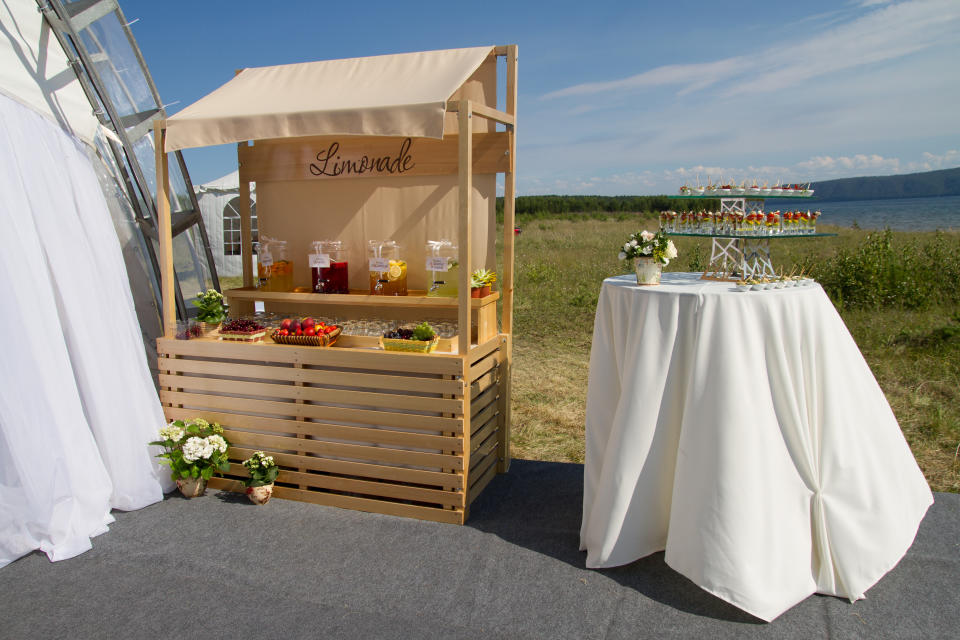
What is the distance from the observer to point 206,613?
8.34 ft

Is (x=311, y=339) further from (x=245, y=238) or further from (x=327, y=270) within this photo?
(x=245, y=238)

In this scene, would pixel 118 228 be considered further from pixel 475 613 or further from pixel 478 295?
pixel 475 613

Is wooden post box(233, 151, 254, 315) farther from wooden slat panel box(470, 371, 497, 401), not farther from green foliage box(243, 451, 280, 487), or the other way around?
wooden slat panel box(470, 371, 497, 401)

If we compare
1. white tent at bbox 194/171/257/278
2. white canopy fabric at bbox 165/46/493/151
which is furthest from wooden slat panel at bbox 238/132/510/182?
white tent at bbox 194/171/257/278

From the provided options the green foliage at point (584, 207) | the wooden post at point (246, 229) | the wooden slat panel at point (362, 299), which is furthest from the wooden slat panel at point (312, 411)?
the green foliage at point (584, 207)

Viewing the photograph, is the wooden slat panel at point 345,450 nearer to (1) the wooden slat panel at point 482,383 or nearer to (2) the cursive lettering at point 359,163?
(1) the wooden slat panel at point 482,383

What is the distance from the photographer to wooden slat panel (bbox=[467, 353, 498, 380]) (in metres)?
3.30

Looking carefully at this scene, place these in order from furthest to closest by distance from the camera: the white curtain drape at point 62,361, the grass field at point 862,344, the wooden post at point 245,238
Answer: the grass field at point 862,344 < the wooden post at point 245,238 < the white curtain drape at point 62,361

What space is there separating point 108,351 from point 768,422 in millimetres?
3321

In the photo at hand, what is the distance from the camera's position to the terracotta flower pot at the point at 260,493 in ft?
11.4

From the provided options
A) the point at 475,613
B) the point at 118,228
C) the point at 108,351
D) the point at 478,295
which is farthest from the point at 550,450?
the point at 118,228

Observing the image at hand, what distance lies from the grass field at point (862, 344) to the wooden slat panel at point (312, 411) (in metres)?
1.30

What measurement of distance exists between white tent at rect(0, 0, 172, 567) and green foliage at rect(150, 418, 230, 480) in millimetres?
120

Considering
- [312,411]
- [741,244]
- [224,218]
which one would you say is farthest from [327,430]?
[224,218]
